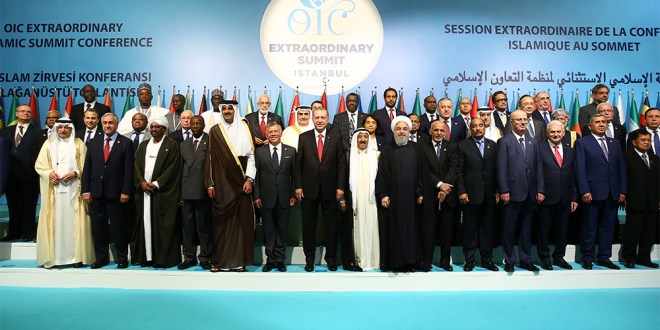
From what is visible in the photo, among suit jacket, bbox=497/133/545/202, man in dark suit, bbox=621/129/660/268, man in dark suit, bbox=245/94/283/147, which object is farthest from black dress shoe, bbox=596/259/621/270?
man in dark suit, bbox=245/94/283/147

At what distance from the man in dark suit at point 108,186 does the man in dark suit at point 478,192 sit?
10.9ft

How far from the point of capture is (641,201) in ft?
15.4

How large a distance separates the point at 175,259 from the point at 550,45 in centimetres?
620

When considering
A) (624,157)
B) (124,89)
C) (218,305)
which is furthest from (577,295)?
(124,89)

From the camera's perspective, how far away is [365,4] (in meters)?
7.13

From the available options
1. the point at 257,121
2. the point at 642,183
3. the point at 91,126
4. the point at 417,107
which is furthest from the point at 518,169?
the point at 91,126

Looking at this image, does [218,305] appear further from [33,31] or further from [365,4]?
[33,31]

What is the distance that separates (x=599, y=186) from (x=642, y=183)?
1.63 ft

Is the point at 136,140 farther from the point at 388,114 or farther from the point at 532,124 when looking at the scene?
the point at 532,124

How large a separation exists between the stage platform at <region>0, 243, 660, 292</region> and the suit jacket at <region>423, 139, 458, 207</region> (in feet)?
2.51

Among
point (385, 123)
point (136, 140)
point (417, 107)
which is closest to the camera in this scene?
point (136, 140)

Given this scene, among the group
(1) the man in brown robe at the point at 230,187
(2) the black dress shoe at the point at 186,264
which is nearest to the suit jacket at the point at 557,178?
(1) the man in brown robe at the point at 230,187

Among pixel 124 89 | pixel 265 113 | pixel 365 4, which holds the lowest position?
pixel 265 113

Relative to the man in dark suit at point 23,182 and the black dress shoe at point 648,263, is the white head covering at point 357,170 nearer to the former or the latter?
the black dress shoe at point 648,263
